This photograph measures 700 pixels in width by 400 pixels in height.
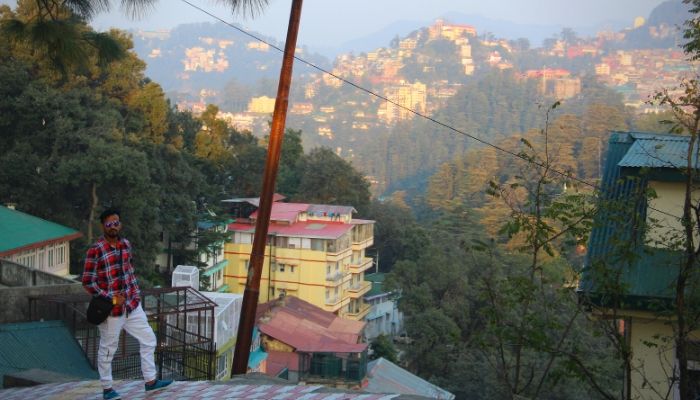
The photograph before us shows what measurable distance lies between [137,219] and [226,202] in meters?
12.0

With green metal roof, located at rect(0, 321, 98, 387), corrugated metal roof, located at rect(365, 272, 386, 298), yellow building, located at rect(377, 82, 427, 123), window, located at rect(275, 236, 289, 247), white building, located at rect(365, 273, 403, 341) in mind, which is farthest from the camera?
yellow building, located at rect(377, 82, 427, 123)

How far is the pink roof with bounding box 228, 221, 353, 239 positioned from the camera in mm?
31078

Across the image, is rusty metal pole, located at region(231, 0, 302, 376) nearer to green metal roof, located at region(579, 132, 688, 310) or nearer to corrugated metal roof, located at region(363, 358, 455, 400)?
green metal roof, located at region(579, 132, 688, 310)

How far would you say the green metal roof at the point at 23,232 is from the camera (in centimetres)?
1484

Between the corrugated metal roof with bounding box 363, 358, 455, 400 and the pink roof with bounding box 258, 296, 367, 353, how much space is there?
0.89 metres

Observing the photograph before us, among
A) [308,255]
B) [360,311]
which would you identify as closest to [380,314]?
[360,311]

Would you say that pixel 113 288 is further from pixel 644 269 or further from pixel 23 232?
pixel 23 232

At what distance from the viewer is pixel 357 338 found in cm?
2370

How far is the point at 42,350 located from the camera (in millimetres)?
8242

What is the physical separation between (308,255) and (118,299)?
86.8 feet

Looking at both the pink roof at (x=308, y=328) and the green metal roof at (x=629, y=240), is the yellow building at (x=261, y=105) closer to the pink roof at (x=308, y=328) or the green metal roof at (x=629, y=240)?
the pink roof at (x=308, y=328)

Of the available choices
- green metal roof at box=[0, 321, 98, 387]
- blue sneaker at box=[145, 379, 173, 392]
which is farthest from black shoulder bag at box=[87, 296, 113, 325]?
green metal roof at box=[0, 321, 98, 387]

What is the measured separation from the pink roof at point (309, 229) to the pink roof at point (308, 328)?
16.8ft

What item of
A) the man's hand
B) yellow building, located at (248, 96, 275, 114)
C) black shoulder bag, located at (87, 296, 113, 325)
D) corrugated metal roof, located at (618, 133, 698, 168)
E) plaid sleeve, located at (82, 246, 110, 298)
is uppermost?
yellow building, located at (248, 96, 275, 114)
